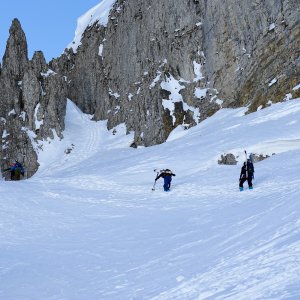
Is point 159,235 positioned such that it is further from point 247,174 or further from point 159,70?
point 159,70

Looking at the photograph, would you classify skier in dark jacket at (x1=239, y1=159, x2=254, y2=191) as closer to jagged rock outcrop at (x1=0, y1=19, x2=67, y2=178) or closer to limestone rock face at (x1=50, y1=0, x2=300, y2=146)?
limestone rock face at (x1=50, y1=0, x2=300, y2=146)

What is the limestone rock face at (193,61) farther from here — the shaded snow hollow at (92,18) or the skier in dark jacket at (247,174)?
the skier in dark jacket at (247,174)

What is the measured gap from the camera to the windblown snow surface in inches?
273

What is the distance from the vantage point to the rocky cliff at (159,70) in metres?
49.6

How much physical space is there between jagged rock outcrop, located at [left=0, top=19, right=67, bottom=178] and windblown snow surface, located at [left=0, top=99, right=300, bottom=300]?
49.8 meters

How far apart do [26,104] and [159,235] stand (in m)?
70.5

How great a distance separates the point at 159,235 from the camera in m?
11.8

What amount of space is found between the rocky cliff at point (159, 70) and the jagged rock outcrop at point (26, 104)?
0.58ft

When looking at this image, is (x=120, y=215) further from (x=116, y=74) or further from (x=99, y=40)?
(x=99, y=40)

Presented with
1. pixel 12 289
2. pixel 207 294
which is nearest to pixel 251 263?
pixel 207 294

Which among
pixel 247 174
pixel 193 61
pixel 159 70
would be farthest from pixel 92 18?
pixel 247 174

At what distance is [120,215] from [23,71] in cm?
7064

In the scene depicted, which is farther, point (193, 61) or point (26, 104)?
point (26, 104)

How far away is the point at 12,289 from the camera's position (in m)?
8.62
